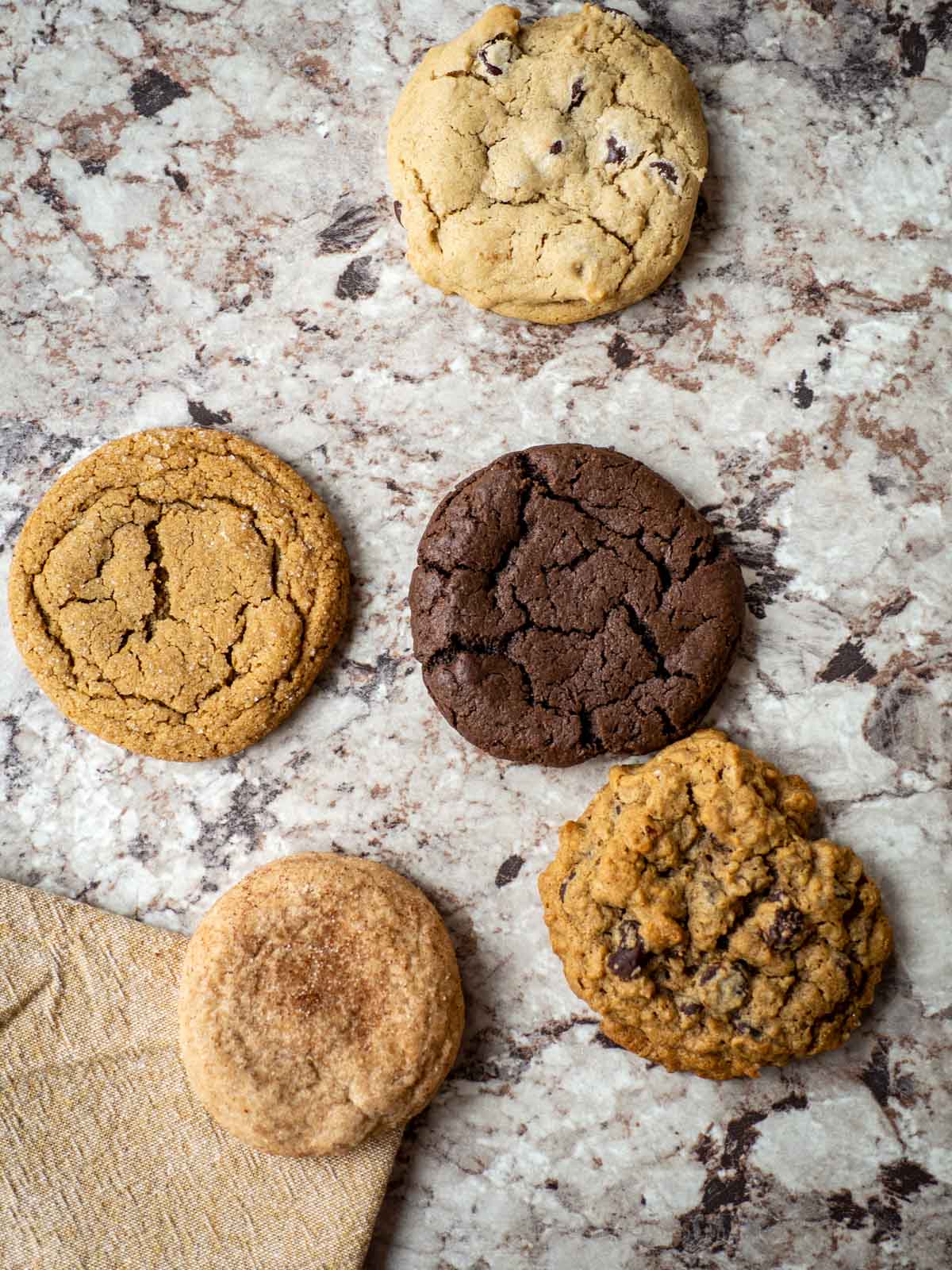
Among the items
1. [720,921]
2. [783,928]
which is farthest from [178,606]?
[783,928]

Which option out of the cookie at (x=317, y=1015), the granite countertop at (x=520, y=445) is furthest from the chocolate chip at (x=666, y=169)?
the cookie at (x=317, y=1015)

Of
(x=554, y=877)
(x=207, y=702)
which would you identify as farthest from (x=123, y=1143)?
(x=554, y=877)

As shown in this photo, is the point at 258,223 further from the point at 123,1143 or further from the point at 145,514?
the point at 123,1143

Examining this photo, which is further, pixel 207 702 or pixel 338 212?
pixel 338 212

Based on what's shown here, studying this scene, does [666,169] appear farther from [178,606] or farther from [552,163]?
[178,606]

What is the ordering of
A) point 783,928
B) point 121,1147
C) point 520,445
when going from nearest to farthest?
point 783,928
point 121,1147
point 520,445

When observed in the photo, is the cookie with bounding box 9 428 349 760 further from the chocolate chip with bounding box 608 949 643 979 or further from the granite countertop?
the chocolate chip with bounding box 608 949 643 979

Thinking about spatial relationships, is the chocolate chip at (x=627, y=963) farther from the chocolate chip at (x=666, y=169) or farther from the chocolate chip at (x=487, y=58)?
the chocolate chip at (x=487, y=58)
